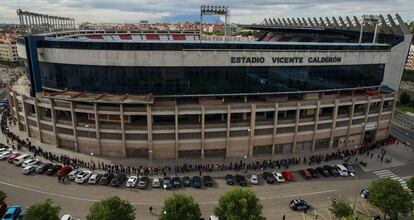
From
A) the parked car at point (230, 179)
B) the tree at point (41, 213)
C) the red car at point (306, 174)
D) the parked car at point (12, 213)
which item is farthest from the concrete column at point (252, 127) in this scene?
the parked car at point (12, 213)

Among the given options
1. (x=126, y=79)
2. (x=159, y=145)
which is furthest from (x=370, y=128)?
(x=126, y=79)

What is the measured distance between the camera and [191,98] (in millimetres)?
60156

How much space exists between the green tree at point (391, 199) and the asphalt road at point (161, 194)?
4517 mm

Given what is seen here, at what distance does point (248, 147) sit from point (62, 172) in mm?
31102

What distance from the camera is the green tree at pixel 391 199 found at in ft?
124

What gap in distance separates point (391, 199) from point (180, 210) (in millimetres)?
25076

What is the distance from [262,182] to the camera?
4959cm

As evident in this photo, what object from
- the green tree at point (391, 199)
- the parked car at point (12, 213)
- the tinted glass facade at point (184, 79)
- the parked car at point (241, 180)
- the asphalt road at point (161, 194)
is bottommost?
the asphalt road at point (161, 194)

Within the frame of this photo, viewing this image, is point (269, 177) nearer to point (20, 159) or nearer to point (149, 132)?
point (149, 132)

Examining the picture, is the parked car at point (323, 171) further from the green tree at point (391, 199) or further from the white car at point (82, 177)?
the white car at point (82, 177)

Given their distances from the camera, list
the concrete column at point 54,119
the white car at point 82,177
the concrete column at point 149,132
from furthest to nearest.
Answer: the concrete column at point 54,119 < the concrete column at point 149,132 < the white car at point 82,177

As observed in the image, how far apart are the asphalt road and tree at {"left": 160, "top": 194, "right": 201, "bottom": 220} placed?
23.7 ft

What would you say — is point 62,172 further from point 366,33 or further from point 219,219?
point 366,33

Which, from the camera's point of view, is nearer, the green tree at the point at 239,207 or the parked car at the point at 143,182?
the green tree at the point at 239,207
